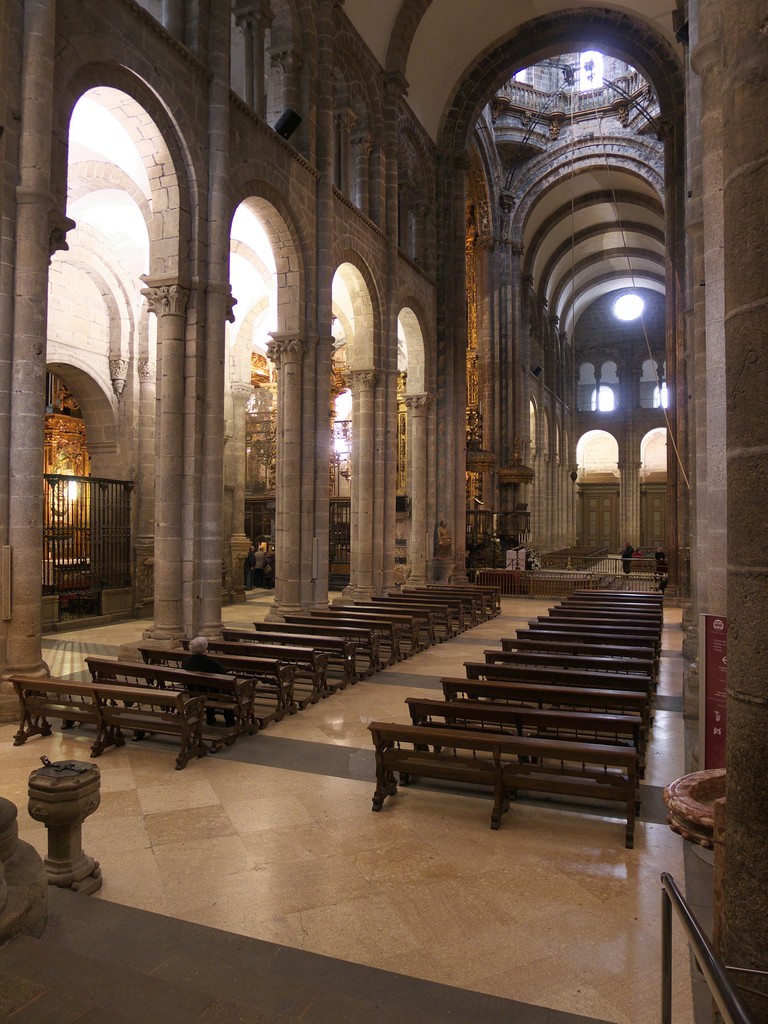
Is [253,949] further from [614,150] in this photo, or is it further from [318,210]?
[614,150]

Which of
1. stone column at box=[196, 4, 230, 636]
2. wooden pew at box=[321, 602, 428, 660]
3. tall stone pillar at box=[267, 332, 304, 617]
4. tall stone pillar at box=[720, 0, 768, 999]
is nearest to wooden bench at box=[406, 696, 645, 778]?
tall stone pillar at box=[720, 0, 768, 999]

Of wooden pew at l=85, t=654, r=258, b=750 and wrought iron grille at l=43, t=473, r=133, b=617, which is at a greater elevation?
wrought iron grille at l=43, t=473, r=133, b=617

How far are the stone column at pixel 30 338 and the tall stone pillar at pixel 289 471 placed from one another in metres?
6.66

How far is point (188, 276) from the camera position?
37.2 ft

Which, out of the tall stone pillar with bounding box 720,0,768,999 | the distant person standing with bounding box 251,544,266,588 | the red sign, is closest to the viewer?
the tall stone pillar with bounding box 720,0,768,999

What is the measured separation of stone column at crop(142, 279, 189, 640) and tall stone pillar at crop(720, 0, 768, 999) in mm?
9647

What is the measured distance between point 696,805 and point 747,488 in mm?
1648

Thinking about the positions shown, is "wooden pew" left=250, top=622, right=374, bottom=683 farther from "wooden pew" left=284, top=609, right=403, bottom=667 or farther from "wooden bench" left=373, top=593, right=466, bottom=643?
"wooden bench" left=373, top=593, right=466, bottom=643

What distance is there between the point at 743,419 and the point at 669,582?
1949 cm

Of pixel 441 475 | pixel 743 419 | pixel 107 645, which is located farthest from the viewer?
pixel 441 475

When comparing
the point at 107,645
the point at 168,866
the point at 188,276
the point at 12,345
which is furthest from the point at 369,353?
the point at 168,866

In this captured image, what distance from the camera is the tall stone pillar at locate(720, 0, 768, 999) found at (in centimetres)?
240

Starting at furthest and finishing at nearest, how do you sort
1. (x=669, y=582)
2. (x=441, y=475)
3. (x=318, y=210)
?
(x=441, y=475) < (x=669, y=582) < (x=318, y=210)

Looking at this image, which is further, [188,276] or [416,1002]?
[188,276]
